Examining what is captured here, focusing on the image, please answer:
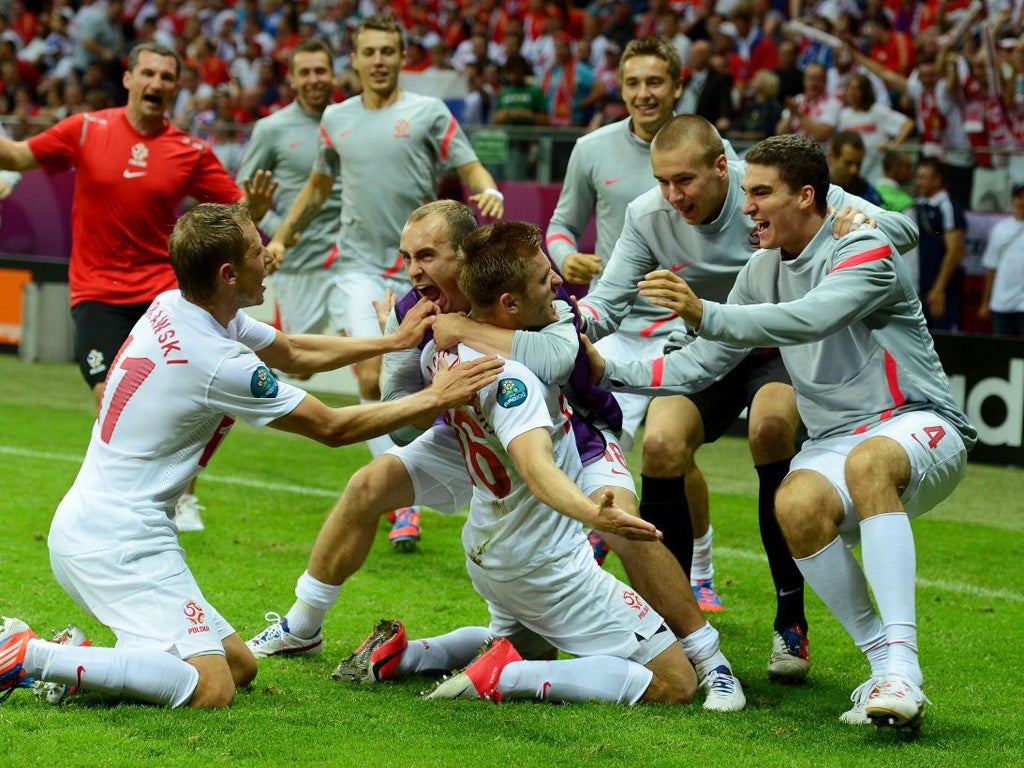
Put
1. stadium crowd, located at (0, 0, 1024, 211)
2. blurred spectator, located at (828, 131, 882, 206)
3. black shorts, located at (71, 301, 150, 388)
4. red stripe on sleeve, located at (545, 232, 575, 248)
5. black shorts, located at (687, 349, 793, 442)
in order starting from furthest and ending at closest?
stadium crowd, located at (0, 0, 1024, 211)
blurred spectator, located at (828, 131, 882, 206)
black shorts, located at (71, 301, 150, 388)
red stripe on sleeve, located at (545, 232, 575, 248)
black shorts, located at (687, 349, 793, 442)

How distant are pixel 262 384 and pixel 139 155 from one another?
3.39m

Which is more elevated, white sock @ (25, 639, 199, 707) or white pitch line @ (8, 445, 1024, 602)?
white sock @ (25, 639, 199, 707)

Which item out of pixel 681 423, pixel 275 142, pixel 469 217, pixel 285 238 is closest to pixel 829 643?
pixel 681 423

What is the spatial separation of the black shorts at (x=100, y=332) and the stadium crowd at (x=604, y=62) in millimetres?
5971

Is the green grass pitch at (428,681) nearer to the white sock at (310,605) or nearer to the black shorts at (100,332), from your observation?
the white sock at (310,605)

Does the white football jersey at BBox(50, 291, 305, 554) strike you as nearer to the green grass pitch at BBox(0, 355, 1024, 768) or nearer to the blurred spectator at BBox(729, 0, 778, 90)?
the green grass pitch at BBox(0, 355, 1024, 768)

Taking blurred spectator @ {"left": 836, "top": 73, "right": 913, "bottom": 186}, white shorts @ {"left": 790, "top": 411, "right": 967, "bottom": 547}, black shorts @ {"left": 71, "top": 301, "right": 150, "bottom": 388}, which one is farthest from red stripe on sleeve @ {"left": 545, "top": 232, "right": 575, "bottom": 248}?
blurred spectator @ {"left": 836, "top": 73, "right": 913, "bottom": 186}

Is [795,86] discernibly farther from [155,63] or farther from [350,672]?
[350,672]

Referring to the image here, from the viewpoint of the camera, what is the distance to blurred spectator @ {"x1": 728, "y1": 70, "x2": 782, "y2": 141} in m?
12.7

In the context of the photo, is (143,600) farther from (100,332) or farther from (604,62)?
(604,62)

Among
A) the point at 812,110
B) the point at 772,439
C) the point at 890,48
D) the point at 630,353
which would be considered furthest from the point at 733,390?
the point at 890,48

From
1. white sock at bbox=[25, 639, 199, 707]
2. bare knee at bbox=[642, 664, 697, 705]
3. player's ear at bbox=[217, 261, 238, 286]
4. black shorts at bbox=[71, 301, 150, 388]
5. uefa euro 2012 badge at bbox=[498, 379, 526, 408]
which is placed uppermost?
player's ear at bbox=[217, 261, 238, 286]

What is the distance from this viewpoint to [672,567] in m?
4.93

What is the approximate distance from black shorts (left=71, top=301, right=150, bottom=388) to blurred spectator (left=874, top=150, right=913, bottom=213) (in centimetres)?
586
